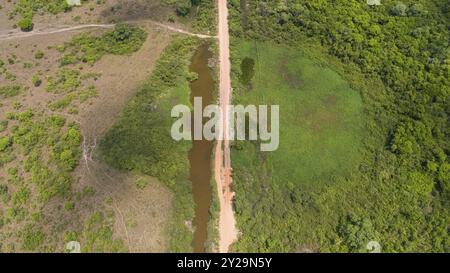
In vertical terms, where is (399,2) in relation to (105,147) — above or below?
above

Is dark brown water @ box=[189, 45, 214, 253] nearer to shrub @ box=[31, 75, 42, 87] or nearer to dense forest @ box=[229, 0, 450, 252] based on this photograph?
dense forest @ box=[229, 0, 450, 252]

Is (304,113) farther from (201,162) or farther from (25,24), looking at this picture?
(25,24)

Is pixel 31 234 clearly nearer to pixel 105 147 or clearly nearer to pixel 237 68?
pixel 105 147

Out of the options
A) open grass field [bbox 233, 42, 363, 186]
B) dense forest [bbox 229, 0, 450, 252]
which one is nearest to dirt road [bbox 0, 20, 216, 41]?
dense forest [bbox 229, 0, 450, 252]

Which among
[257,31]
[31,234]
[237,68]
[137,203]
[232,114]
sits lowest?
Result: [31,234]

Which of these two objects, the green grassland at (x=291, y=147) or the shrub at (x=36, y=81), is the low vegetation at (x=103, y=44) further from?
the green grassland at (x=291, y=147)
